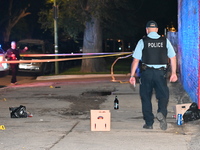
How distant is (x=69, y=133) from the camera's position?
8.41 m

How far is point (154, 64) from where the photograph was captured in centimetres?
845

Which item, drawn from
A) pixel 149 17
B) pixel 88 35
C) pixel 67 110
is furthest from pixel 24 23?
pixel 67 110

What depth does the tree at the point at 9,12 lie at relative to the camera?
156 feet

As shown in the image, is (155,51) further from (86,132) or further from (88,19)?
(88,19)

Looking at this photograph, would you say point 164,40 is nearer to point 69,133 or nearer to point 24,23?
point 69,133

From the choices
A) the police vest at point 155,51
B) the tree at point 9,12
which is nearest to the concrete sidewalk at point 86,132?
the police vest at point 155,51

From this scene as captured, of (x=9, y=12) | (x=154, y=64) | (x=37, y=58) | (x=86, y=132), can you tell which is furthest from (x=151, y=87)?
(x=9, y=12)

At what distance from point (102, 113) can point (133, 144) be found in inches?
48.8

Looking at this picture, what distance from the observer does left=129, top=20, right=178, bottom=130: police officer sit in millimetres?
8422

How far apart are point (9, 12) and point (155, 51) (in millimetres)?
40170

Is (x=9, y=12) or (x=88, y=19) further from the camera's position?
(x=9, y=12)

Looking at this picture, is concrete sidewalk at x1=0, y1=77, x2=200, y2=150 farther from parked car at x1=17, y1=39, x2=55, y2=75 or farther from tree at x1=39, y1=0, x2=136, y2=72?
tree at x1=39, y1=0, x2=136, y2=72

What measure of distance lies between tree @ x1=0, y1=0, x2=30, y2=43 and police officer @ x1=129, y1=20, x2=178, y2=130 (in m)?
39.5

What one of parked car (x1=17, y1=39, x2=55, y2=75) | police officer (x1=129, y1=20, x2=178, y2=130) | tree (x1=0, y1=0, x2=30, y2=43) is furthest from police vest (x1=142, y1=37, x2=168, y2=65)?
tree (x1=0, y1=0, x2=30, y2=43)
